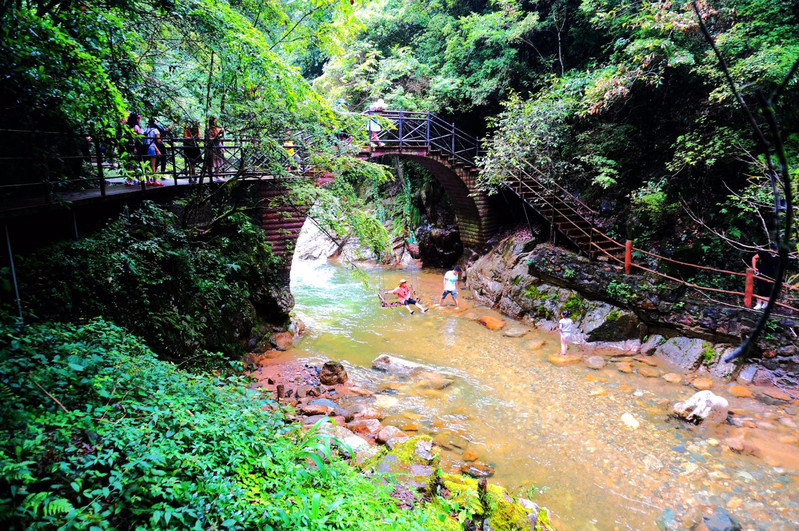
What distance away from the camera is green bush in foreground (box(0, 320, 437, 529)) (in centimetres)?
238

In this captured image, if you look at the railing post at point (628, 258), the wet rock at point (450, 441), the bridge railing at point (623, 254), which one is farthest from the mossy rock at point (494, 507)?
the railing post at point (628, 258)

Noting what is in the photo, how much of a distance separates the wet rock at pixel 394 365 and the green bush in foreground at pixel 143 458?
168 inches

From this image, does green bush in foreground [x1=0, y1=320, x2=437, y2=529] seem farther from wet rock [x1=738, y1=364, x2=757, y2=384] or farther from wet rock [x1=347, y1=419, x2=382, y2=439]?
wet rock [x1=738, y1=364, x2=757, y2=384]

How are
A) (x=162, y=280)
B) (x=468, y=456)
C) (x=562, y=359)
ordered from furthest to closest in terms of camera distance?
(x=562, y=359) < (x=162, y=280) < (x=468, y=456)

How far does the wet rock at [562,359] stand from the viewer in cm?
825

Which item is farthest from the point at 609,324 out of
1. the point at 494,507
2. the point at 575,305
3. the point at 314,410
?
the point at 314,410

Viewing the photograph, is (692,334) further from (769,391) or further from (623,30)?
(623,30)

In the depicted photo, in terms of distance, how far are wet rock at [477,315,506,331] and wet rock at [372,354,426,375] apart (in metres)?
2.92

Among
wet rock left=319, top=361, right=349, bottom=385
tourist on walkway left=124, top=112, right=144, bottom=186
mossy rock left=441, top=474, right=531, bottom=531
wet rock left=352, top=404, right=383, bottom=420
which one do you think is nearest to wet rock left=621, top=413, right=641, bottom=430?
mossy rock left=441, top=474, right=531, bottom=531

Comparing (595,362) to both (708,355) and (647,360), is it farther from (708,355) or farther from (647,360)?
(708,355)

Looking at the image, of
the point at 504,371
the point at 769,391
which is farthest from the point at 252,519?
the point at 769,391

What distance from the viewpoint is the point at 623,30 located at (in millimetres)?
10164

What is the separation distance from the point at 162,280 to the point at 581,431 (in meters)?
6.72

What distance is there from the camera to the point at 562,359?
27.4 ft
